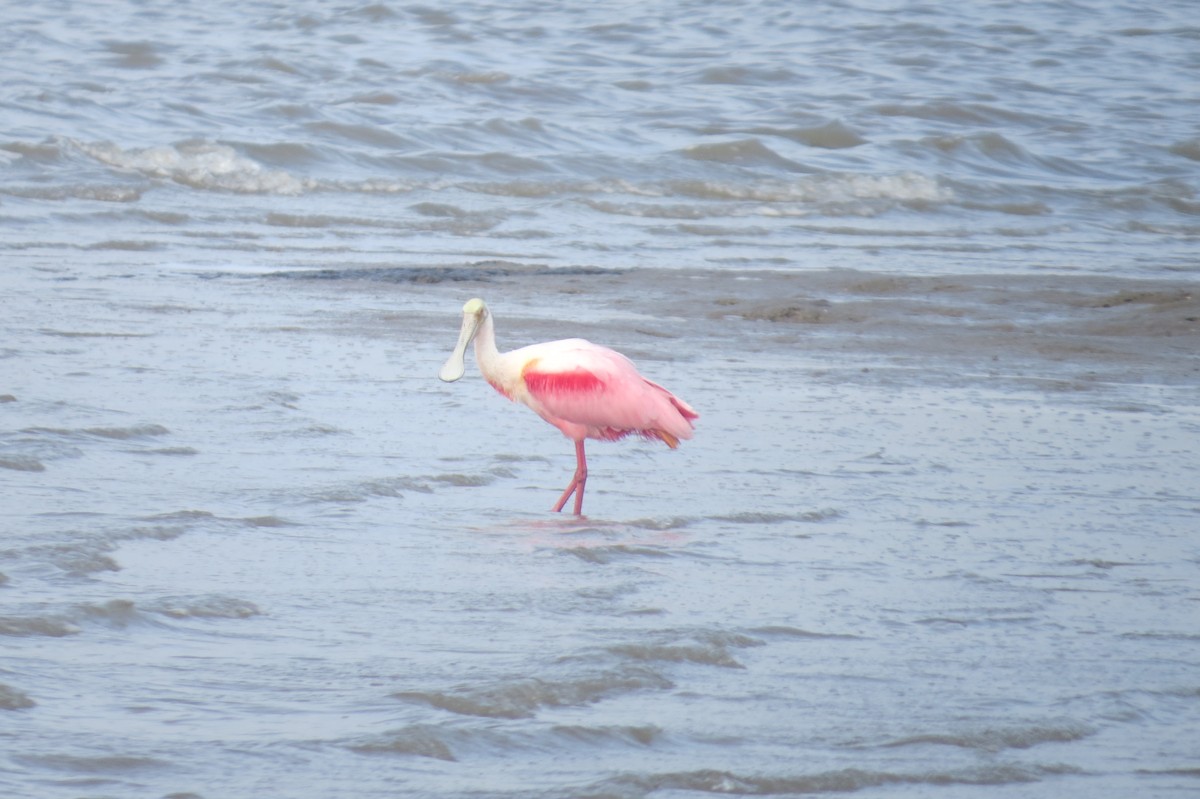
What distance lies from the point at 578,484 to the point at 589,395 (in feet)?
1.43

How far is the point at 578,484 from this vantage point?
20.6 ft

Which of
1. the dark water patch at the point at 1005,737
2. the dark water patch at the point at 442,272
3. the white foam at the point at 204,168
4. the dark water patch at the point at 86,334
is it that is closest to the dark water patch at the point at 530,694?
the dark water patch at the point at 1005,737

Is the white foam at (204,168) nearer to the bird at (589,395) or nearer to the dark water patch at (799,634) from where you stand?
the bird at (589,395)

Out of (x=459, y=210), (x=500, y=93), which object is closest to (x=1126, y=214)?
(x=459, y=210)

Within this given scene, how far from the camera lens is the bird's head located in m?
6.96

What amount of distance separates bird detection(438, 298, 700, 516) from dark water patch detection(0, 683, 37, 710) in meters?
2.83

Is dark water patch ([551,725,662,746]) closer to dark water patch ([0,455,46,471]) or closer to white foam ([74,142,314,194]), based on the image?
dark water patch ([0,455,46,471])

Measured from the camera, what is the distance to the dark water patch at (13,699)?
150 inches

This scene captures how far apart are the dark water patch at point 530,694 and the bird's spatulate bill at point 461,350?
296 centimetres

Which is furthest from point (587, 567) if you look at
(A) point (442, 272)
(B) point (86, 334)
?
(A) point (442, 272)

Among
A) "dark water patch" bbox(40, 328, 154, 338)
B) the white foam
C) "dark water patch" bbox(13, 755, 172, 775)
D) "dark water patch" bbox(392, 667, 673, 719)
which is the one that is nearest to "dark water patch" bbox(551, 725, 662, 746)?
"dark water patch" bbox(392, 667, 673, 719)

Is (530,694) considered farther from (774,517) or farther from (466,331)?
(466,331)

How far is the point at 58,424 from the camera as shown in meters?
6.57

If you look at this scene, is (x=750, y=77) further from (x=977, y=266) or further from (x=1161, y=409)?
(x=1161, y=409)
